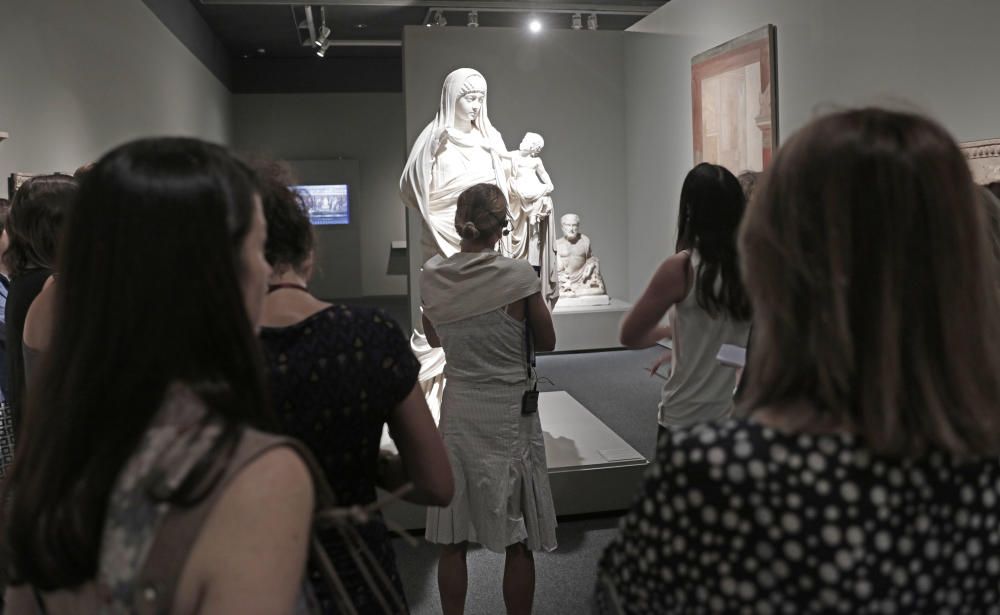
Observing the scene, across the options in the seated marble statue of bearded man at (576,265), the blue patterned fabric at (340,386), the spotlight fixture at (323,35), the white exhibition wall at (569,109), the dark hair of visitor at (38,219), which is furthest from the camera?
the spotlight fixture at (323,35)

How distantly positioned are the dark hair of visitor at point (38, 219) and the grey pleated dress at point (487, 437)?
3.99 ft

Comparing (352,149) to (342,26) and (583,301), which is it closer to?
(342,26)

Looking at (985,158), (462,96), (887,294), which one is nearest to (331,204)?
(462,96)

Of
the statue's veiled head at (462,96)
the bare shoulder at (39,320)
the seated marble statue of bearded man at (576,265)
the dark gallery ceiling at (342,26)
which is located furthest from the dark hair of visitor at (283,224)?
the dark gallery ceiling at (342,26)

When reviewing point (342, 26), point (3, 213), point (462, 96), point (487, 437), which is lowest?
point (487, 437)

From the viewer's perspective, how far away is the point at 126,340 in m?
0.84

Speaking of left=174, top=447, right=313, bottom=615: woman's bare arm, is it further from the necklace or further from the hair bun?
the hair bun

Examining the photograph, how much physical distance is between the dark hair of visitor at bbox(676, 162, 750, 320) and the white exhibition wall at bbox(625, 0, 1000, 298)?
11.2 inches

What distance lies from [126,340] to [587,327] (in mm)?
8544

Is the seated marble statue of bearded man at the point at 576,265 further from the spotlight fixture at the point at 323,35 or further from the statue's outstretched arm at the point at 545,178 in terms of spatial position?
the spotlight fixture at the point at 323,35

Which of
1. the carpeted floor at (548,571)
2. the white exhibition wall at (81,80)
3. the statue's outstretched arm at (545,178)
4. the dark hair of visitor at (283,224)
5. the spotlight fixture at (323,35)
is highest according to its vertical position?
the spotlight fixture at (323,35)

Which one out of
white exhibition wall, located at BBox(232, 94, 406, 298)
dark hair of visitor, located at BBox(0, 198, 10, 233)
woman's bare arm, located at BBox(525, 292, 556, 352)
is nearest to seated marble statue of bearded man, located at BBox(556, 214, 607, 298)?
dark hair of visitor, located at BBox(0, 198, 10, 233)

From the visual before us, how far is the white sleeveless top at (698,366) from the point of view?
2533mm

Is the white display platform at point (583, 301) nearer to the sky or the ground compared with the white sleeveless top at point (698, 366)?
nearer to the ground
